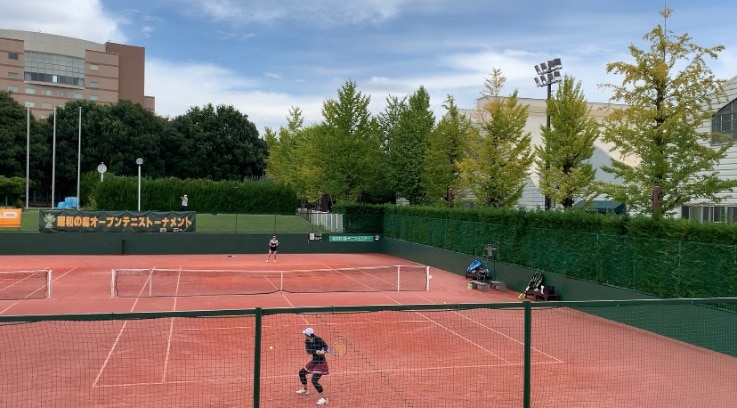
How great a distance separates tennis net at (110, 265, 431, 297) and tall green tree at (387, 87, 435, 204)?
21371 mm

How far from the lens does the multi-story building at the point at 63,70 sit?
103 metres

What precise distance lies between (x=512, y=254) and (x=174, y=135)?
61.1 m

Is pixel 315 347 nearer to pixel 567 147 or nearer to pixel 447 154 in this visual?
pixel 567 147

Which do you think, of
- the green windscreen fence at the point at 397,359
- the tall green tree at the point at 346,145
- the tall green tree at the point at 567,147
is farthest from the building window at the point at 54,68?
the green windscreen fence at the point at 397,359

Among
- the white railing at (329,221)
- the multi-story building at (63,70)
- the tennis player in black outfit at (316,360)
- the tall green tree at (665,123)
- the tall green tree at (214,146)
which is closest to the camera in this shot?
the tennis player in black outfit at (316,360)

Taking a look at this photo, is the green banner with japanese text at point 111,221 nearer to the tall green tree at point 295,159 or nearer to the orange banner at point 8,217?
the orange banner at point 8,217

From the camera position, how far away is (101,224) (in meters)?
39.8

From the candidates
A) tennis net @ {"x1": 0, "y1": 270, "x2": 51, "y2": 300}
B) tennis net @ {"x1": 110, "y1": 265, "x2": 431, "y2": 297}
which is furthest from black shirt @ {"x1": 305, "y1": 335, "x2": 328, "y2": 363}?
tennis net @ {"x1": 0, "y1": 270, "x2": 51, "y2": 300}

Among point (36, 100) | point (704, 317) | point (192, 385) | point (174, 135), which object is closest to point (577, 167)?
point (704, 317)

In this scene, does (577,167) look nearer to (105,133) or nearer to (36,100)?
(105,133)

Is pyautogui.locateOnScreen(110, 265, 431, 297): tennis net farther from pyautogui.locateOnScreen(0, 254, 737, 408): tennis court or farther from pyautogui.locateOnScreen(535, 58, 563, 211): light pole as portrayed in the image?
Result: pyautogui.locateOnScreen(535, 58, 563, 211): light pole

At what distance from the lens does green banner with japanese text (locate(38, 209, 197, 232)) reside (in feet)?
129

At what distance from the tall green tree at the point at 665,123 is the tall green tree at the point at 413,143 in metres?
29.1

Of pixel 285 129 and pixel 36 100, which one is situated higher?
pixel 36 100
